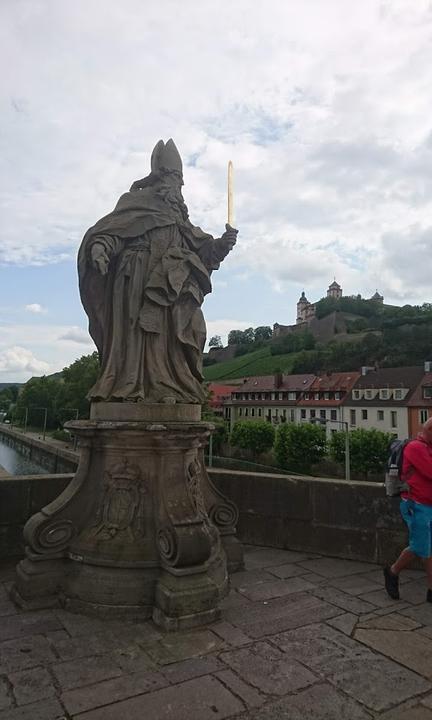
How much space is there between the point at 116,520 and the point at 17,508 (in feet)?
5.33

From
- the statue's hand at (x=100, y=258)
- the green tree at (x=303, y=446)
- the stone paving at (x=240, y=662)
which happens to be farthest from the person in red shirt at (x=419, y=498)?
the green tree at (x=303, y=446)

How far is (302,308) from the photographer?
142125 mm

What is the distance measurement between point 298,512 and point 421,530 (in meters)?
1.78

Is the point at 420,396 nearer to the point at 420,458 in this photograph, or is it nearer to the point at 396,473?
the point at 396,473

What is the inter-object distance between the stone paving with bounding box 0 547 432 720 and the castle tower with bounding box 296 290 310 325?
136436mm

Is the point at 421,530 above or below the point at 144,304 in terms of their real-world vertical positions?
below

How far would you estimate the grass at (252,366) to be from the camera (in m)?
92.8

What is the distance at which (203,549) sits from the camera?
12.0 ft

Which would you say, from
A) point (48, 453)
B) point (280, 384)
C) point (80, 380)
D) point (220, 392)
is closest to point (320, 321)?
point (220, 392)

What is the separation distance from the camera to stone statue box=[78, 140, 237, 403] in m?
4.38

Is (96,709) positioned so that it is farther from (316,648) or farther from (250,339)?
(250,339)

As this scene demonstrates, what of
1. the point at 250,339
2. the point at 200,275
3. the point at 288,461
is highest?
the point at 250,339

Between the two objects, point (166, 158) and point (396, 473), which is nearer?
point (396, 473)

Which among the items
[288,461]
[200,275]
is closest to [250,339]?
[288,461]
